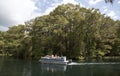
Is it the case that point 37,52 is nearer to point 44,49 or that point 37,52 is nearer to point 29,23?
point 44,49

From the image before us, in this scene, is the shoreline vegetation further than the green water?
Yes

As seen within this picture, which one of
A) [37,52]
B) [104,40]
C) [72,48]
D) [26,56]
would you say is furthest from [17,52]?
[104,40]

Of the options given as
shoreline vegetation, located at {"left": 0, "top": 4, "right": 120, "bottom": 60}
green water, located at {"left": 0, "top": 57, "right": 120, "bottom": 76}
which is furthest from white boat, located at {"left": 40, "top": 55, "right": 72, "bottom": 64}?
shoreline vegetation, located at {"left": 0, "top": 4, "right": 120, "bottom": 60}

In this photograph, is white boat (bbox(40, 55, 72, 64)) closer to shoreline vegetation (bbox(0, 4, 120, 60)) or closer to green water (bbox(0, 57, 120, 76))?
Answer: green water (bbox(0, 57, 120, 76))

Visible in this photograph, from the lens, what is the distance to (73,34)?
76.8 m

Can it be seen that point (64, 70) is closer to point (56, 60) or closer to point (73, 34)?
point (56, 60)

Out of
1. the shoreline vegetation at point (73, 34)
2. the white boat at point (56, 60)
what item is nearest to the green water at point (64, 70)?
the white boat at point (56, 60)

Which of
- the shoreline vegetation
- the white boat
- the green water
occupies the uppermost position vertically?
the shoreline vegetation

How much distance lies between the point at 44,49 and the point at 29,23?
38.6ft

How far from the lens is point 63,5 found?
79500 mm

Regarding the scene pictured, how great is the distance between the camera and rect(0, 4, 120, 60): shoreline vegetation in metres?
76.0

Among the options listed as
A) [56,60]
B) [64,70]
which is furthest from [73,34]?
[64,70]

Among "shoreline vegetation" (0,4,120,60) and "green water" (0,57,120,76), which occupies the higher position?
"shoreline vegetation" (0,4,120,60)

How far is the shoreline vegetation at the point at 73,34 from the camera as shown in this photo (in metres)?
76.0
